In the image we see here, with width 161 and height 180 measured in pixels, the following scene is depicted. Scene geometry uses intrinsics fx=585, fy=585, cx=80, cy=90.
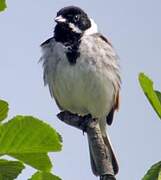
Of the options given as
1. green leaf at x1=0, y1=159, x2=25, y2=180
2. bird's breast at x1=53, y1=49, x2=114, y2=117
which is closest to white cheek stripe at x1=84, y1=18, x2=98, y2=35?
bird's breast at x1=53, y1=49, x2=114, y2=117

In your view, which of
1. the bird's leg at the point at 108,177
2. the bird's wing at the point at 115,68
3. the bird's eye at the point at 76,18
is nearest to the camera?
the bird's leg at the point at 108,177

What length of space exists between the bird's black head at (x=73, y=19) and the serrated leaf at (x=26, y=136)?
513 centimetres

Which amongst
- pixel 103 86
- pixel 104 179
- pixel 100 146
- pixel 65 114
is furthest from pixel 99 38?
pixel 104 179

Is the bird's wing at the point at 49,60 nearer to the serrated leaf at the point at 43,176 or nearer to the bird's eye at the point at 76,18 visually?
the bird's eye at the point at 76,18

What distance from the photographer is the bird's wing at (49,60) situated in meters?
5.92

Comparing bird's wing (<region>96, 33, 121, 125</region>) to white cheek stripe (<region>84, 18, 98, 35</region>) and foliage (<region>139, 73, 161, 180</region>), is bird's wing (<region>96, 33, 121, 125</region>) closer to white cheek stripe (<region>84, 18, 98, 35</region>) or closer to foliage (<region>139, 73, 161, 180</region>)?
white cheek stripe (<region>84, 18, 98, 35</region>)

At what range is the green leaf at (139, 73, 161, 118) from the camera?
1336mm

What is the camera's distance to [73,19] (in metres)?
6.59

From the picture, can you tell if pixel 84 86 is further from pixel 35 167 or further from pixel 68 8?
pixel 35 167

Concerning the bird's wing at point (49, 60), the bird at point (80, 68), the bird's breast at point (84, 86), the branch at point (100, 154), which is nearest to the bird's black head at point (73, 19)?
the bird at point (80, 68)

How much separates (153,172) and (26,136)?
30 centimetres

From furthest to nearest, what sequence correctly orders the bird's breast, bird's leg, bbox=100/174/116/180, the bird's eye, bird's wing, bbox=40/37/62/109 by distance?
1. the bird's eye
2. bird's wing, bbox=40/37/62/109
3. the bird's breast
4. bird's leg, bbox=100/174/116/180

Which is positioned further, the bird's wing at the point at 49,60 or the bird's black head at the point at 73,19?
the bird's black head at the point at 73,19

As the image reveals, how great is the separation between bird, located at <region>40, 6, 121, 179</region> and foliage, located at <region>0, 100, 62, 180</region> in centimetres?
433
